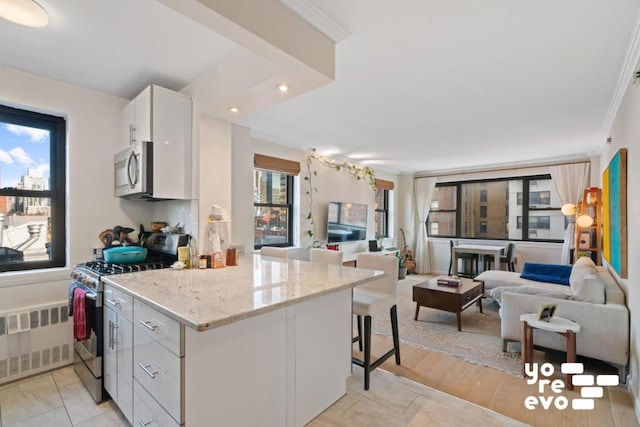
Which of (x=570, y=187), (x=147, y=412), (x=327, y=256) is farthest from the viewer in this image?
(x=570, y=187)

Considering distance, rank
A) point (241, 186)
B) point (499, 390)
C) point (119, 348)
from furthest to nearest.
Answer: point (241, 186) < point (499, 390) < point (119, 348)

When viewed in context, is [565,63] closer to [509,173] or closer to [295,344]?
[295,344]

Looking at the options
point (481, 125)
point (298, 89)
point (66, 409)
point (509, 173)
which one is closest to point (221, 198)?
point (298, 89)

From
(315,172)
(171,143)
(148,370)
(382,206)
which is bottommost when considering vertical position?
(148,370)

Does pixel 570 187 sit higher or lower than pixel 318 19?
lower

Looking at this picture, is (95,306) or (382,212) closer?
(95,306)

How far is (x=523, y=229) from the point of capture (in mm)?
6207

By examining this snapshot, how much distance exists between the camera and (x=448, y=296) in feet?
11.7

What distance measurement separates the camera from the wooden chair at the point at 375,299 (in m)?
2.29

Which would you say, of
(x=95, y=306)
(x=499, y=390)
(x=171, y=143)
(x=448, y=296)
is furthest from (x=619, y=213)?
(x=95, y=306)

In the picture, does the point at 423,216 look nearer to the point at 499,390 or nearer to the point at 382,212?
the point at 382,212

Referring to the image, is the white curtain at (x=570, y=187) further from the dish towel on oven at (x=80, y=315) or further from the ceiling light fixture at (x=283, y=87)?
the dish towel on oven at (x=80, y=315)

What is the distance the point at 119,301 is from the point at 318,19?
6.76 feet

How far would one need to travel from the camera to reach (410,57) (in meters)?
2.23
